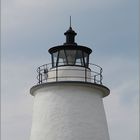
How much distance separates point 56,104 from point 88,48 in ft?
8.49

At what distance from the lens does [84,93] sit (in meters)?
17.5

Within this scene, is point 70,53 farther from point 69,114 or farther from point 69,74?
point 69,114

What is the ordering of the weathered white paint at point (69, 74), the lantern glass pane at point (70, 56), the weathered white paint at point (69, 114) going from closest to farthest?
the weathered white paint at point (69, 114) < the weathered white paint at point (69, 74) < the lantern glass pane at point (70, 56)

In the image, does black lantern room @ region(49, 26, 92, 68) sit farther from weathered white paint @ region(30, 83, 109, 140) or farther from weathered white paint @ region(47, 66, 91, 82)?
weathered white paint @ region(30, 83, 109, 140)

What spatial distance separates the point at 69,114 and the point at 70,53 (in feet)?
8.09

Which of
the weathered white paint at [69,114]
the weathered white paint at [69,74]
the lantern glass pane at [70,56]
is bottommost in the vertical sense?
the weathered white paint at [69,114]

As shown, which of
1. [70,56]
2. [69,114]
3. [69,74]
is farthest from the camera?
[70,56]

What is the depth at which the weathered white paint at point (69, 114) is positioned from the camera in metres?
17.0

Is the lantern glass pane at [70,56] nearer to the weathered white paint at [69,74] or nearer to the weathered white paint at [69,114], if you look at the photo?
the weathered white paint at [69,74]

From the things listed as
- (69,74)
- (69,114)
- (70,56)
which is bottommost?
(69,114)

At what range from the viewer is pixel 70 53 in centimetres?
1822

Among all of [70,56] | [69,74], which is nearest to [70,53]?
[70,56]

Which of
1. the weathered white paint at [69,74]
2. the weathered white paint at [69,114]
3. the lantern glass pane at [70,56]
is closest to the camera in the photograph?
the weathered white paint at [69,114]

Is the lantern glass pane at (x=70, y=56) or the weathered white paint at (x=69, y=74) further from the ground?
the lantern glass pane at (x=70, y=56)
